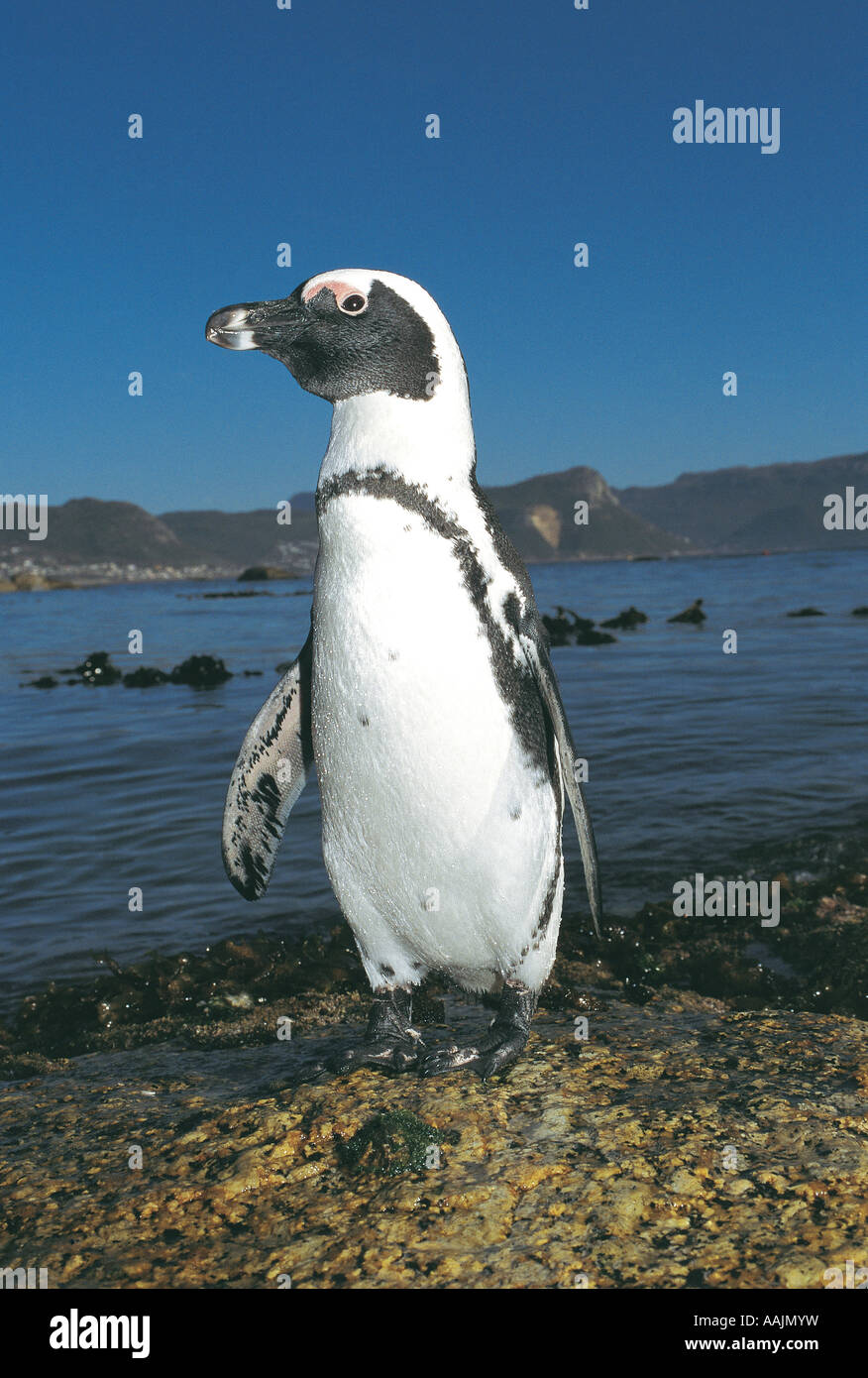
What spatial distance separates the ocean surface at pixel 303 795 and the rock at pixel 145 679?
0.32 metres

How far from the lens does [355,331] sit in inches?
122

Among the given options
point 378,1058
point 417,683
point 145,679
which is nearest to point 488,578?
point 417,683

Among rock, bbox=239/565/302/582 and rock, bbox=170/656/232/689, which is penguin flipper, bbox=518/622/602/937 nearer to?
rock, bbox=170/656/232/689

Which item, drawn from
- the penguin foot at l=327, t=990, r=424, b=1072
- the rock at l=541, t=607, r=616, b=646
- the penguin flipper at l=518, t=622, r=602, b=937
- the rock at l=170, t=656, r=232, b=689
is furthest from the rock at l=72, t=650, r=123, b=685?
the penguin flipper at l=518, t=622, r=602, b=937

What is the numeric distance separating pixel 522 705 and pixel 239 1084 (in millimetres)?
1696

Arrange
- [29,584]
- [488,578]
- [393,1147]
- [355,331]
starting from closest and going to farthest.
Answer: [393,1147], [355,331], [488,578], [29,584]

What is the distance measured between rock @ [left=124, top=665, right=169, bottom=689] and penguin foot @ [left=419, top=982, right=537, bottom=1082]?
54.9 feet

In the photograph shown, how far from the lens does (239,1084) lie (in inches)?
137

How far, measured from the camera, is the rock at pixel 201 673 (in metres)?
19.0

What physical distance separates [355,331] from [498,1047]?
7.88 ft

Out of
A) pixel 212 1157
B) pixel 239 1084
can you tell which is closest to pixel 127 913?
pixel 239 1084

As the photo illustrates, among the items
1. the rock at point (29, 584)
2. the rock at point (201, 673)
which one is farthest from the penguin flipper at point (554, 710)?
the rock at point (29, 584)

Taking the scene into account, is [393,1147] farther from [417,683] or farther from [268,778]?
[268,778]
